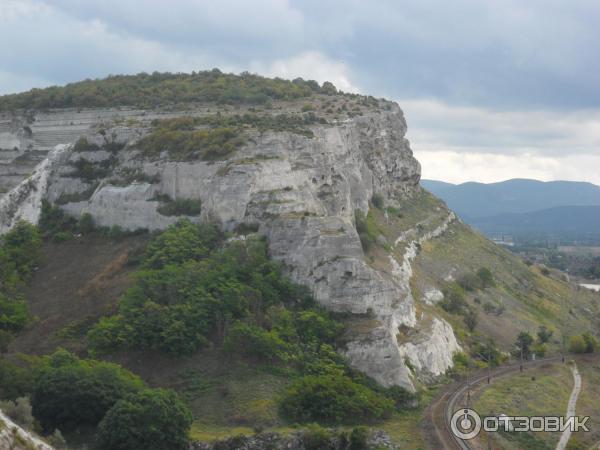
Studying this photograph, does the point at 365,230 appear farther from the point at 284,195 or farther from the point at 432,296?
the point at 284,195

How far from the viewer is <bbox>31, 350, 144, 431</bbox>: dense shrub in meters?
38.8

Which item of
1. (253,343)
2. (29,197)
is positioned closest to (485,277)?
(253,343)

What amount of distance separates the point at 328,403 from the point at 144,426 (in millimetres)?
9196

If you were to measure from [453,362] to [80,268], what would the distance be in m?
24.8

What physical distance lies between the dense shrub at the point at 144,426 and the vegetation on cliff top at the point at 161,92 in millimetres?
43544

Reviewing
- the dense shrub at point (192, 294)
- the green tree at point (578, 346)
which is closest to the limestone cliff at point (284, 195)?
the dense shrub at point (192, 294)

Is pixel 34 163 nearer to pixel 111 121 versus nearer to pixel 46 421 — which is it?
pixel 111 121

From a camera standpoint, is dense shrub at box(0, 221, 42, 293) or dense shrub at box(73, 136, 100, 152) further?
dense shrub at box(73, 136, 100, 152)

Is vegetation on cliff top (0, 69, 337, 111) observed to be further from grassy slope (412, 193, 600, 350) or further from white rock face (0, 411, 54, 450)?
white rock face (0, 411, 54, 450)

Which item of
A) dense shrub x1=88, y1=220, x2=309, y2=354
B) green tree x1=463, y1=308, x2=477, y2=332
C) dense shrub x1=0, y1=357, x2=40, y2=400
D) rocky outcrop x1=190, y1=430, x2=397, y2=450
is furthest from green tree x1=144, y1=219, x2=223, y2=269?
green tree x1=463, y1=308, x2=477, y2=332

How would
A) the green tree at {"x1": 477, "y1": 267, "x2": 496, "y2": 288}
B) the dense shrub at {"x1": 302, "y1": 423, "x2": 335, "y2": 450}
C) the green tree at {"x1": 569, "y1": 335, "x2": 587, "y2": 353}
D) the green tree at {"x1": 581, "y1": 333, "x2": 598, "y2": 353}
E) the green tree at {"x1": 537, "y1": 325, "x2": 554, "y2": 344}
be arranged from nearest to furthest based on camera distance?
the dense shrub at {"x1": 302, "y1": 423, "x2": 335, "y2": 450}, the green tree at {"x1": 569, "y1": 335, "x2": 587, "y2": 353}, the green tree at {"x1": 581, "y1": 333, "x2": 598, "y2": 353}, the green tree at {"x1": 537, "y1": 325, "x2": 554, "y2": 344}, the green tree at {"x1": 477, "y1": 267, "x2": 496, "y2": 288}

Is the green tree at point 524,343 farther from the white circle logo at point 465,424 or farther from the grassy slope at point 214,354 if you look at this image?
the white circle logo at point 465,424

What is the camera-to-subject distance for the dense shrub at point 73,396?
38.8 m

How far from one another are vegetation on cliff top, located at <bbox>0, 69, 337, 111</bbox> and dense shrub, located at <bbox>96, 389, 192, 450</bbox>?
43.5 m
